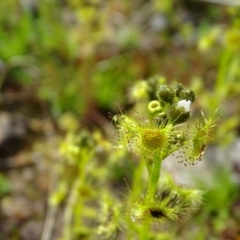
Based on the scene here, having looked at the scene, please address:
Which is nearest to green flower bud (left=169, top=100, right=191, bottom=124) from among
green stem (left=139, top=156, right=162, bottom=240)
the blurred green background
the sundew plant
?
the sundew plant

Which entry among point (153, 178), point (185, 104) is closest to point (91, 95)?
point (153, 178)

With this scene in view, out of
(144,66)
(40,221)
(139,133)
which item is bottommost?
(40,221)

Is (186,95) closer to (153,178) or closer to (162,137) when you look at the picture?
(162,137)

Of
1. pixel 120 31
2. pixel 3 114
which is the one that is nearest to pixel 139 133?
pixel 3 114

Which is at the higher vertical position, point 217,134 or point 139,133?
point 139,133

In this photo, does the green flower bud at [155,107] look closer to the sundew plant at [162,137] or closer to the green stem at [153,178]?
the sundew plant at [162,137]

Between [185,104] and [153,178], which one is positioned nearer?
[185,104]

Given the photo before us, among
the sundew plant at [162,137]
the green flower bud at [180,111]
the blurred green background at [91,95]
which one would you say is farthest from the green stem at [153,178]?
the blurred green background at [91,95]

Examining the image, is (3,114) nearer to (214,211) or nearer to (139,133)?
(214,211)
